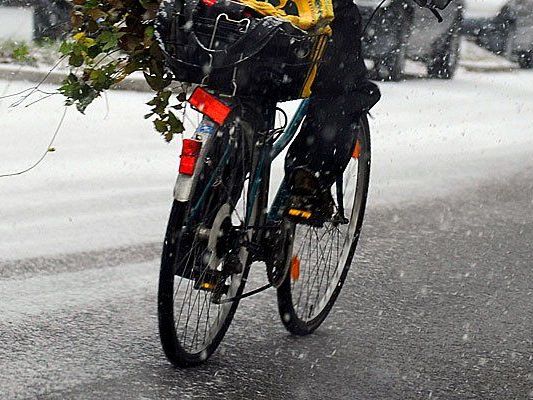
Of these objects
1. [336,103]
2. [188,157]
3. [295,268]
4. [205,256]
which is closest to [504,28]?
[295,268]

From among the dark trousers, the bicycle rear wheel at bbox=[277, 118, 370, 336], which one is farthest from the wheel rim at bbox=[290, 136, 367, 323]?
the dark trousers

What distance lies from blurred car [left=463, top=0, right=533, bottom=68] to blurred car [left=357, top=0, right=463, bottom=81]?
241 centimetres

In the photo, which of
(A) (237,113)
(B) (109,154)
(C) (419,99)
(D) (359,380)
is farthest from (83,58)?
(C) (419,99)

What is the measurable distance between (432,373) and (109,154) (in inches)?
197

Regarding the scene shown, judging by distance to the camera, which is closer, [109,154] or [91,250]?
[91,250]

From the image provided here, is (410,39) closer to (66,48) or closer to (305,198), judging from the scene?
(305,198)

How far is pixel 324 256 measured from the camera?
552 centimetres

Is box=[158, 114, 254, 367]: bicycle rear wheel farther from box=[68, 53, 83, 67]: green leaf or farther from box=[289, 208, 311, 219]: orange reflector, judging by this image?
box=[68, 53, 83, 67]: green leaf

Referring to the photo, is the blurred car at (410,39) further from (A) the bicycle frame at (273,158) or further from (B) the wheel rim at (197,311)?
(B) the wheel rim at (197,311)

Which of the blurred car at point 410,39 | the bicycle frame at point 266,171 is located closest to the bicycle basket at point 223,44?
the bicycle frame at point 266,171

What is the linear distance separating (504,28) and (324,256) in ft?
52.1

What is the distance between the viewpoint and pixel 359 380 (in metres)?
4.78

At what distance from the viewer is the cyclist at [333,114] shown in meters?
4.70

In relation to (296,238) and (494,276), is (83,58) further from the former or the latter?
(494,276)
